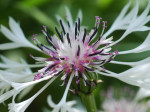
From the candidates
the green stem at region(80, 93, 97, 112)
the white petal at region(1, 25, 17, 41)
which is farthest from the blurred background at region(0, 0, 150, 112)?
the green stem at region(80, 93, 97, 112)

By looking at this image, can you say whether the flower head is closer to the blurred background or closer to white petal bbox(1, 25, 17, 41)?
white petal bbox(1, 25, 17, 41)

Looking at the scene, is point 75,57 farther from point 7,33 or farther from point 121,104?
point 121,104

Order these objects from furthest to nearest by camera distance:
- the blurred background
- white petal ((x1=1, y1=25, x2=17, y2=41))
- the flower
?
the blurred background, the flower, white petal ((x1=1, y1=25, x2=17, y2=41))

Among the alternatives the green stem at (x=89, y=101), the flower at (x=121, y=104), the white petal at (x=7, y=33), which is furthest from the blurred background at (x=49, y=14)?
the green stem at (x=89, y=101)

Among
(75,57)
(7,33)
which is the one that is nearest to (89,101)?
(75,57)

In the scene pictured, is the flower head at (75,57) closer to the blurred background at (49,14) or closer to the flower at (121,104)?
the flower at (121,104)

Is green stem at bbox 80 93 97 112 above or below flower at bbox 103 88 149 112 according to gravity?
above

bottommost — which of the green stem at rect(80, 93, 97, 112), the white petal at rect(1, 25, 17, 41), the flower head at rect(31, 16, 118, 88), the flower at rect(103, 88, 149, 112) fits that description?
the flower at rect(103, 88, 149, 112)

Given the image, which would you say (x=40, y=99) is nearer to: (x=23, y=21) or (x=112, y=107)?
(x=112, y=107)
